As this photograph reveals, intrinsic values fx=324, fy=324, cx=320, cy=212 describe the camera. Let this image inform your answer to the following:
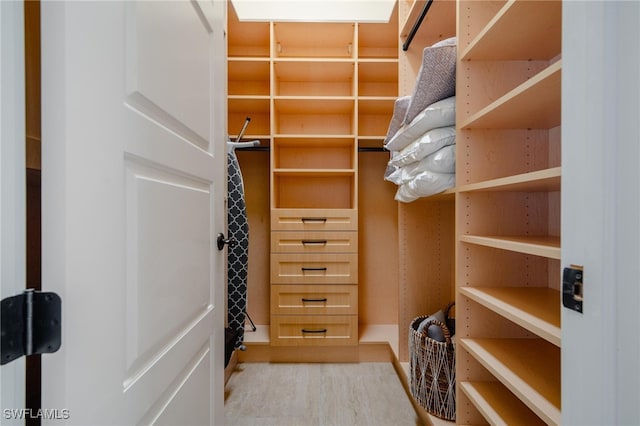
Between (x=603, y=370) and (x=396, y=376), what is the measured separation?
1658 mm

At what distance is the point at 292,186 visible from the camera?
2518 millimetres

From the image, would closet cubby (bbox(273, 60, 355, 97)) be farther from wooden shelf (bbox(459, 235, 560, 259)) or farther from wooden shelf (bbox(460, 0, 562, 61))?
wooden shelf (bbox(459, 235, 560, 259))

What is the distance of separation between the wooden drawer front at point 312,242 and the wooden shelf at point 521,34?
1.26 metres

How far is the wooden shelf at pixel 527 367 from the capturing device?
0.75m

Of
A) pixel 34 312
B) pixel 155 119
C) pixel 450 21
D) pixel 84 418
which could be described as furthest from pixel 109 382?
pixel 450 21

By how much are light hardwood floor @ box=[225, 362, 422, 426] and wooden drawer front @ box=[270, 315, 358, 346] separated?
0.54 feet

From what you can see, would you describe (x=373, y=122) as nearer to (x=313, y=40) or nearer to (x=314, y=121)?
(x=314, y=121)

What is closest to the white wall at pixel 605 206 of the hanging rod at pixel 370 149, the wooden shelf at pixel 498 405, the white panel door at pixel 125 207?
the wooden shelf at pixel 498 405

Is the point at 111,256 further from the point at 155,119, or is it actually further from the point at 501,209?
the point at 501,209

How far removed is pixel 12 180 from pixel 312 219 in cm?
176

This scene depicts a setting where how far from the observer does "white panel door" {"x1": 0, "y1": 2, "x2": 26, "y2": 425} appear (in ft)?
1.27

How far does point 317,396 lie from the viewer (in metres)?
1.77

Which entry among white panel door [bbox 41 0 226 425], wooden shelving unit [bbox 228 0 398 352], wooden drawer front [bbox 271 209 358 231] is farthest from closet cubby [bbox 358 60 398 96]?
white panel door [bbox 41 0 226 425]

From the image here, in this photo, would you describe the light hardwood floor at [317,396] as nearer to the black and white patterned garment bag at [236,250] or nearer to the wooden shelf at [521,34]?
the black and white patterned garment bag at [236,250]
